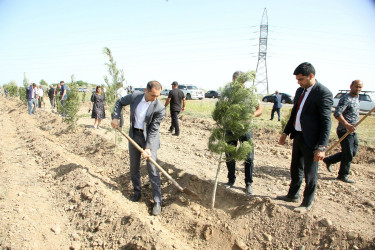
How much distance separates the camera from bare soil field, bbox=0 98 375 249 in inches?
127

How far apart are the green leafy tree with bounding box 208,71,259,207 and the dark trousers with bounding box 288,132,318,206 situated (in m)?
0.72

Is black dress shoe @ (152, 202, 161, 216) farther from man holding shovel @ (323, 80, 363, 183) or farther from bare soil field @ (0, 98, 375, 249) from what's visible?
man holding shovel @ (323, 80, 363, 183)

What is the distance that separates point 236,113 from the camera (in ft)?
11.5

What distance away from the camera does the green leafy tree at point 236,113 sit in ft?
11.6

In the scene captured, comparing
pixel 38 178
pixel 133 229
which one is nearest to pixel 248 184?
pixel 133 229

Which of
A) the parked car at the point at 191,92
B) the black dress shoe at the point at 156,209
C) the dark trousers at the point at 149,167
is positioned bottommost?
the black dress shoe at the point at 156,209

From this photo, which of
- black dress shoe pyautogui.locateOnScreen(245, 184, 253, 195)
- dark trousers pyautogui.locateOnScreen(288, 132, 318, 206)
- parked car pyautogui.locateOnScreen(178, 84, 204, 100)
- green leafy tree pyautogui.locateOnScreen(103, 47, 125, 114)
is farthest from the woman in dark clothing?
parked car pyautogui.locateOnScreen(178, 84, 204, 100)

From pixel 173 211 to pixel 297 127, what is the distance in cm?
230

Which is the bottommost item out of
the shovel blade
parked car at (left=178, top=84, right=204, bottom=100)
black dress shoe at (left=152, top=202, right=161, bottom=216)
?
black dress shoe at (left=152, top=202, right=161, bottom=216)

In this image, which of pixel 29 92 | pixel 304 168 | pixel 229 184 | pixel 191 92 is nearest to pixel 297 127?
pixel 304 168

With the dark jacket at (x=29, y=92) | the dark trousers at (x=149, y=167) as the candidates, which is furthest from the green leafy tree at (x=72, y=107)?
the dark trousers at (x=149, y=167)

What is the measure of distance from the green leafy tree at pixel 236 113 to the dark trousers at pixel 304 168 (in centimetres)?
72

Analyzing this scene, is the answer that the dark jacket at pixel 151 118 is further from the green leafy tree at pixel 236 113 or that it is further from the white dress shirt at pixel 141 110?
the green leafy tree at pixel 236 113

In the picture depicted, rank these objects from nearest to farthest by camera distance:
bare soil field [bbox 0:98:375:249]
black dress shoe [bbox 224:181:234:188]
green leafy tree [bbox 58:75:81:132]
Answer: bare soil field [bbox 0:98:375:249] → black dress shoe [bbox 224:181:234:188] → green leafy tree [bbox 58:75:81:132]
